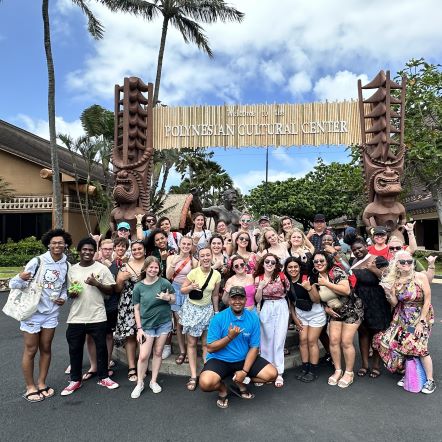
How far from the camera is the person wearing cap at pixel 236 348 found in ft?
11.7

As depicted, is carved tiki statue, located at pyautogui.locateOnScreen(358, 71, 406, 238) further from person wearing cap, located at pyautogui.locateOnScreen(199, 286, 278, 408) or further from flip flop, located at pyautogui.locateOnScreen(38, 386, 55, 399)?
flip flop, located at pyautogui.locateOnScreen(38, 386, 55, 399)

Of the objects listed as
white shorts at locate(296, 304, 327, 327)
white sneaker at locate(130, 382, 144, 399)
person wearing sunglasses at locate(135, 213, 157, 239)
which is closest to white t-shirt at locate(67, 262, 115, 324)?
white sneaker at locate(130, 382, 144, 399)

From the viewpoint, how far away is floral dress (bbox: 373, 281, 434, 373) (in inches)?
153

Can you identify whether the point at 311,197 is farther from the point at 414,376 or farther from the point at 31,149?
the point at 414,376

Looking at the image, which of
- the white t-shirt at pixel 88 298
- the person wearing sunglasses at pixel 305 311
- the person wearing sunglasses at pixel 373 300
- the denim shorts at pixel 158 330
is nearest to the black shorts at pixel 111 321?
the white t-shirt at pixel 88 298

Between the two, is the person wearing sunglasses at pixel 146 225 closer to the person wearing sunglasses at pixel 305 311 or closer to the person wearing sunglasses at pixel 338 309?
the person wearing sunglasses at pixel 305 311

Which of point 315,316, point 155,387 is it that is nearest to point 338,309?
point 315,316

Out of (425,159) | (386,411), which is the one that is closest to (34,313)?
(386,411)

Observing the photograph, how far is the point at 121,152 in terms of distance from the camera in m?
8.10

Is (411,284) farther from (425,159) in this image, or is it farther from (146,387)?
Result: (425,159)

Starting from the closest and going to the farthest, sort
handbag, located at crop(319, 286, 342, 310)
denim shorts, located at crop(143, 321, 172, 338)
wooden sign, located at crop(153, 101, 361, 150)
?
denim shorts, located at crop(143, 321, 172, 338) < handbag, located at crop(319, 286, 342, 310) < wooden sign, located at crop(153, 101, 361, 150)

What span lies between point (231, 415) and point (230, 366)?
43cm

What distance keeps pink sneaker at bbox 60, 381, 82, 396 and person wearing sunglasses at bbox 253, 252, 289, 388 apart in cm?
211

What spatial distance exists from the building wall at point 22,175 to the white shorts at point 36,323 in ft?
57.3
